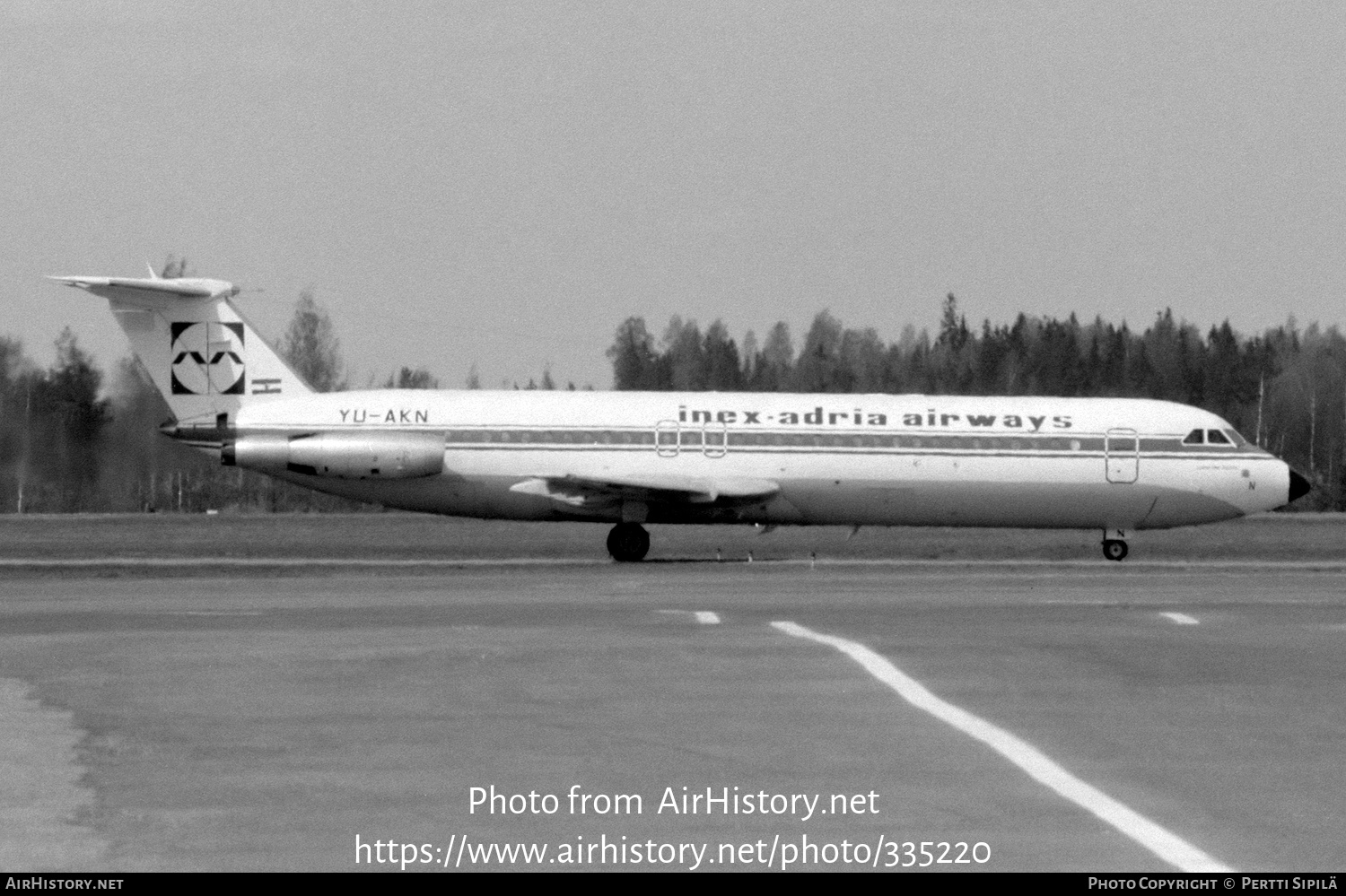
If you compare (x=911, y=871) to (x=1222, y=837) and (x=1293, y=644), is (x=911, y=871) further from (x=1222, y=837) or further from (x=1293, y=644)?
(x=1293, y=644)

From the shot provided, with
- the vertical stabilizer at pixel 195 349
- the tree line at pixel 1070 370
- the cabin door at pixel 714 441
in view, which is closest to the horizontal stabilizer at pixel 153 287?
the vertical stabilizer at pixel 195 349

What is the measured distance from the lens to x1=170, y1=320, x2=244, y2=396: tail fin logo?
143ft

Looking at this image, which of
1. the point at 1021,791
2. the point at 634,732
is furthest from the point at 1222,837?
the point at 634,732

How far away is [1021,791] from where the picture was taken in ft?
36.6

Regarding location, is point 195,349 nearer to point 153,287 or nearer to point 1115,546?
point 153,287

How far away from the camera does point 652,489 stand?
4147 centimetres

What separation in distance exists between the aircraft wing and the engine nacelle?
1697 mm

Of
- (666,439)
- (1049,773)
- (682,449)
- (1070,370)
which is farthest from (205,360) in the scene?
(1070,370)

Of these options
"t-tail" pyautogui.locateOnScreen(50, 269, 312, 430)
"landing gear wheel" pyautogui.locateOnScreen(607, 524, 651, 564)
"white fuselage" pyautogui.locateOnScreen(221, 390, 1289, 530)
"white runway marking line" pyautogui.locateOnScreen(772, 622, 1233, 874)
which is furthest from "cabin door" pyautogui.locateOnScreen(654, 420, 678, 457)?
"white runway marking line" pyautogui.locateOnScreen(772, 622, 1233, 874)

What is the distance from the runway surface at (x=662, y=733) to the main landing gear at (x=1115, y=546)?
1894 cm

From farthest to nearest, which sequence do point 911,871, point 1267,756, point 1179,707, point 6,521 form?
point 6,521 → point 1179,707 → point 1267,756 → point 911,871

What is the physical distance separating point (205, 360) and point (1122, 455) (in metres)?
17.7

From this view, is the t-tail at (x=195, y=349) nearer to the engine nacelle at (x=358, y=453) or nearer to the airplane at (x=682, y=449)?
the airplane at (x=682, y=449)
